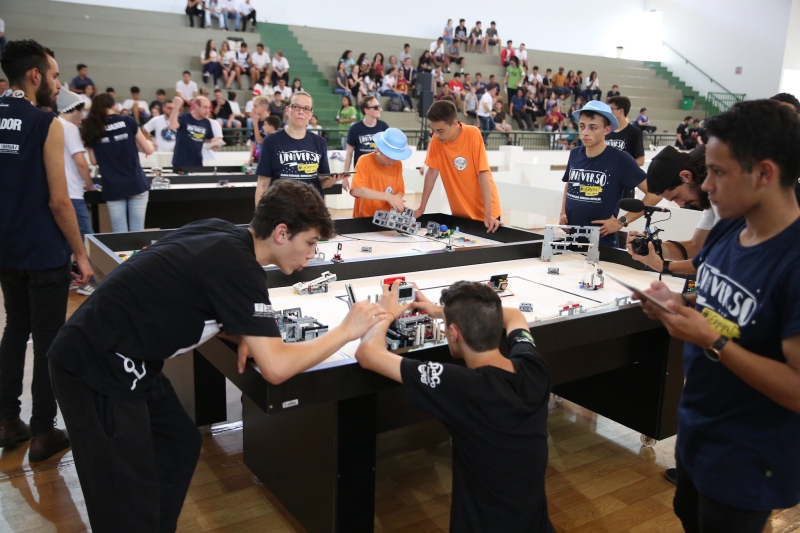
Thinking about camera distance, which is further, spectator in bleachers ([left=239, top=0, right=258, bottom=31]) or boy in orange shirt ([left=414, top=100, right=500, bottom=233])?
spectator in bleachers ([left=239, top=0, right=258, bottom=31])

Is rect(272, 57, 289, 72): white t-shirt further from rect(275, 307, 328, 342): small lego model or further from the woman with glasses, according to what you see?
rect(275, 307, 328, 342): small lego model

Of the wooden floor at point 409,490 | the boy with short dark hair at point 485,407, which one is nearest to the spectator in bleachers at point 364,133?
the wooden floor at point 409,490

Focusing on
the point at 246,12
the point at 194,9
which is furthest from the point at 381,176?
the point at 246,12

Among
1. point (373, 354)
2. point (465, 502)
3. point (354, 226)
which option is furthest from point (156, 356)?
point (354, 226)

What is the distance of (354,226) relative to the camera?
4004 millimetres

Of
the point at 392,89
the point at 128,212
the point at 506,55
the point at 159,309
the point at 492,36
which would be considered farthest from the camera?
the point at 492,36

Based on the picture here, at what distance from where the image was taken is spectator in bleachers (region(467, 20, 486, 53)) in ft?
52.9

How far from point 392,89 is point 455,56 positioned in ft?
8.98

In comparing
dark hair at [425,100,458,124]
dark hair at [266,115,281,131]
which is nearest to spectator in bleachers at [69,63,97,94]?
dark hair at [266,115,281,131]

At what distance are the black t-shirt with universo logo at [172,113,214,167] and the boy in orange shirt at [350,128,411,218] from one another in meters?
2.85

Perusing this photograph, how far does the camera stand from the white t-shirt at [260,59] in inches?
488

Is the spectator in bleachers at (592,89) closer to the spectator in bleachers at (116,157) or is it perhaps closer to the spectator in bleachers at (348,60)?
the spectator in bleachers at (348,60)

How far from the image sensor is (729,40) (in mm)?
17875

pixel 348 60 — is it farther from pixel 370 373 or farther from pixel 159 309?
pixel 159 309
